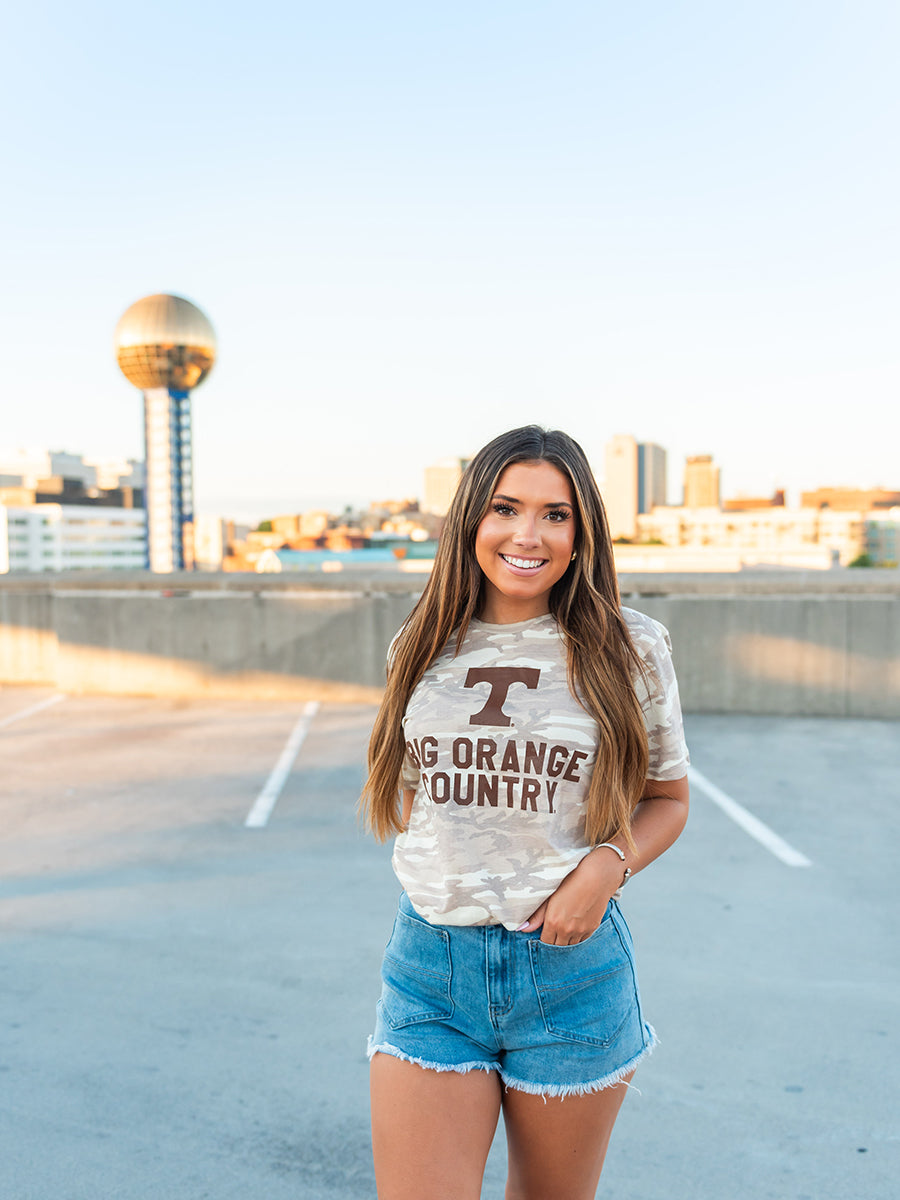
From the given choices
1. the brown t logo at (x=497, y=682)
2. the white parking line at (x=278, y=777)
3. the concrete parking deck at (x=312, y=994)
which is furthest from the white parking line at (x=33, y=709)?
the brown t logo at (x=497, y=682)

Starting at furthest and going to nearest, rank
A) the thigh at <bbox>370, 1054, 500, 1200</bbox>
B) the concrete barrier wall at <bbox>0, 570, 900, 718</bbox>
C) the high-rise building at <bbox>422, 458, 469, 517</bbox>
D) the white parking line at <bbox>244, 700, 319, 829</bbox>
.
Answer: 1. the high-rise building at <bbox>422, 458, 469, 517</bbox>
2. the concrete barrier wall at <bbox>0, 570, 900, 718</bbox>
3. the white parking line at <bbox>244, 700, 319, 829</bbox>
4. the thigh at <bbox>370, 1054, 500, 1200</bbox>

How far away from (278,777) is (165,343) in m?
44.9

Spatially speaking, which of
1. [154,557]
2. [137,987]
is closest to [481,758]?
[137,987]

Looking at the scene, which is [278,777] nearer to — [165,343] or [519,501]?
[519,501]

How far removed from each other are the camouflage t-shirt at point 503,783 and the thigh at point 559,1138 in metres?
0.31

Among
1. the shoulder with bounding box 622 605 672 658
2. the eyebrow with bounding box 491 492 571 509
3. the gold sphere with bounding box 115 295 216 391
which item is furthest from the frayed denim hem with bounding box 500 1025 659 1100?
the gold sphere with bounding box 115 295 216 391

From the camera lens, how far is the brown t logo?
166 centimetres

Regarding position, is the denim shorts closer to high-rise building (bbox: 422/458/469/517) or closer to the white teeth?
the white teeth

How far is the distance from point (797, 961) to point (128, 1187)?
103 inches

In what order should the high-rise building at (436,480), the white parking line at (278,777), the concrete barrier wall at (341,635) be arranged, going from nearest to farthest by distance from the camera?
1. the white parking line at (278,777)
2. the concrete barrier wall at (341,635)
3. the high-rise building at (436,480)

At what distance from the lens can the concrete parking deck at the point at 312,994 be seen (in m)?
2.55

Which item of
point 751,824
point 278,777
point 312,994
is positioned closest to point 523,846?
point 312,994

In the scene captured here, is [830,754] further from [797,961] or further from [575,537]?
[575,537]

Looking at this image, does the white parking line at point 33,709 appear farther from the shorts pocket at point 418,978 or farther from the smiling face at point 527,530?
the smiling face at point 527,530
